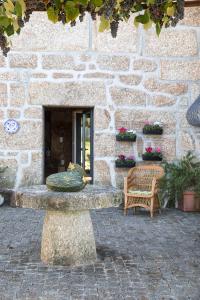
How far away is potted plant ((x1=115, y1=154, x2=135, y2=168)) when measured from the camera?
23.6ft

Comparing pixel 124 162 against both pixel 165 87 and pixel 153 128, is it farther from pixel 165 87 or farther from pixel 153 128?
pixel 165 87

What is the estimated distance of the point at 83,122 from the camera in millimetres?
8477

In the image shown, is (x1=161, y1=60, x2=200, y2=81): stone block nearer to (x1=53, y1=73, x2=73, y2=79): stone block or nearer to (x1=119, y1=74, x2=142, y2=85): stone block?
(x1=119, y1=74, x2=142, y2=85): stone block

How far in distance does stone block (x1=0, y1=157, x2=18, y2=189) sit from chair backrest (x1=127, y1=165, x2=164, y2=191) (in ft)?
6.37

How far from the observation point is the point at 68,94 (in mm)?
7297

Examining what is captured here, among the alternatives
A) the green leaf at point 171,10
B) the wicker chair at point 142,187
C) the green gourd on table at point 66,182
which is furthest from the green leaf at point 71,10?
the wicker chair at point 142,187

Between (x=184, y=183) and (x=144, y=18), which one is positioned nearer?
(x=144, y=18)

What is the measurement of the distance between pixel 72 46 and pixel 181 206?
10.4 ft

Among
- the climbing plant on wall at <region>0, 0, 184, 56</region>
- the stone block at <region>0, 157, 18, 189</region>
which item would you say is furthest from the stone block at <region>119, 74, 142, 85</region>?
the climbing plant on wall at <region>0, 0, 184, 56</region>

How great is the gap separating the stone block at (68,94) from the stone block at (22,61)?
1.08ft

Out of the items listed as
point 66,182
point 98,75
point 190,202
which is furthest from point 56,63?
point 66,182

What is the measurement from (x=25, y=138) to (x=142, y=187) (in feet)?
6.79

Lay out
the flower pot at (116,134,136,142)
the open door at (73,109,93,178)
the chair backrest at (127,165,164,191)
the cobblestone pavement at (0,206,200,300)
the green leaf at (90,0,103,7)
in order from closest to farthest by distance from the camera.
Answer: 1. the green leaf at (90,0,103,7)
2. the cobblestone pavement at (0,206,200,300)
3. the chair backrest at (127,165,164,191)
4. the flower pot at (116,134,136,142)
5. the open door at (73,109,93,178)

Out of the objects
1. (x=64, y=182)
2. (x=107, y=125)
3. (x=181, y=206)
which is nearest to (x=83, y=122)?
(x=107, y=125)
